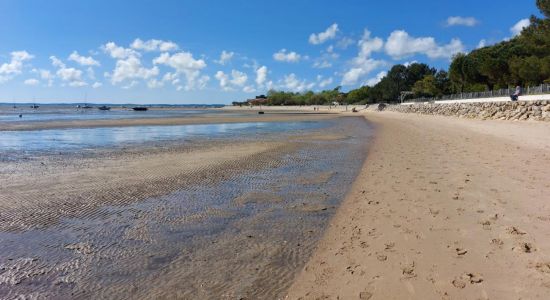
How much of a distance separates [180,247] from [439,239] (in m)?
4.16

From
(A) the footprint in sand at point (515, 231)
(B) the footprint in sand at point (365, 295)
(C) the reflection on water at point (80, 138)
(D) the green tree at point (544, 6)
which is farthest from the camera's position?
(D) the green tree at point (544, 6)

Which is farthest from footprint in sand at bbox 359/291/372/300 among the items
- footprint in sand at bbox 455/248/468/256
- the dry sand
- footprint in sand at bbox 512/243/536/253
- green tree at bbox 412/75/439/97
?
green tree at bbox 412/75/439/97

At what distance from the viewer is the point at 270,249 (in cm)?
652

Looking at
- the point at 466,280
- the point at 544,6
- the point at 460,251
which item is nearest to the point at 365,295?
the point at 466,280

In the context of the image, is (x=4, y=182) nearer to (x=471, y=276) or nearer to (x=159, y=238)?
(x=159, y=238)

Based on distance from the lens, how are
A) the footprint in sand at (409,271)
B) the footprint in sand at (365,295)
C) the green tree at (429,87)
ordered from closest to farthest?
1. the footprint in sand at (365,295)
2. the footprint in sand at (409,271)
3. the green tree at (429,87)

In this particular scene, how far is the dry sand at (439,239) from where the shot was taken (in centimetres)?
479

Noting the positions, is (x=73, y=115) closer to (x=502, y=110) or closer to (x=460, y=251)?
(x=502, y=110)

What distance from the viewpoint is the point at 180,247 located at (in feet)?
21.8

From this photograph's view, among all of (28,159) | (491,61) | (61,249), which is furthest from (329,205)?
(491,61)

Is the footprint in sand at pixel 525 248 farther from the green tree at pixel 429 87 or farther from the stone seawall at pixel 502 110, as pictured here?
the green tree at pixel 429 87

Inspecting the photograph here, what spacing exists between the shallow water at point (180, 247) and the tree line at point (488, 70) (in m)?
37.3

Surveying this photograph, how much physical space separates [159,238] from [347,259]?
333 centimetres

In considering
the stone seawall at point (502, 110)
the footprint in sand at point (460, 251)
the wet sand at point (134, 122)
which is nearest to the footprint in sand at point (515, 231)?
the footprint in sand at point (460, 251)
